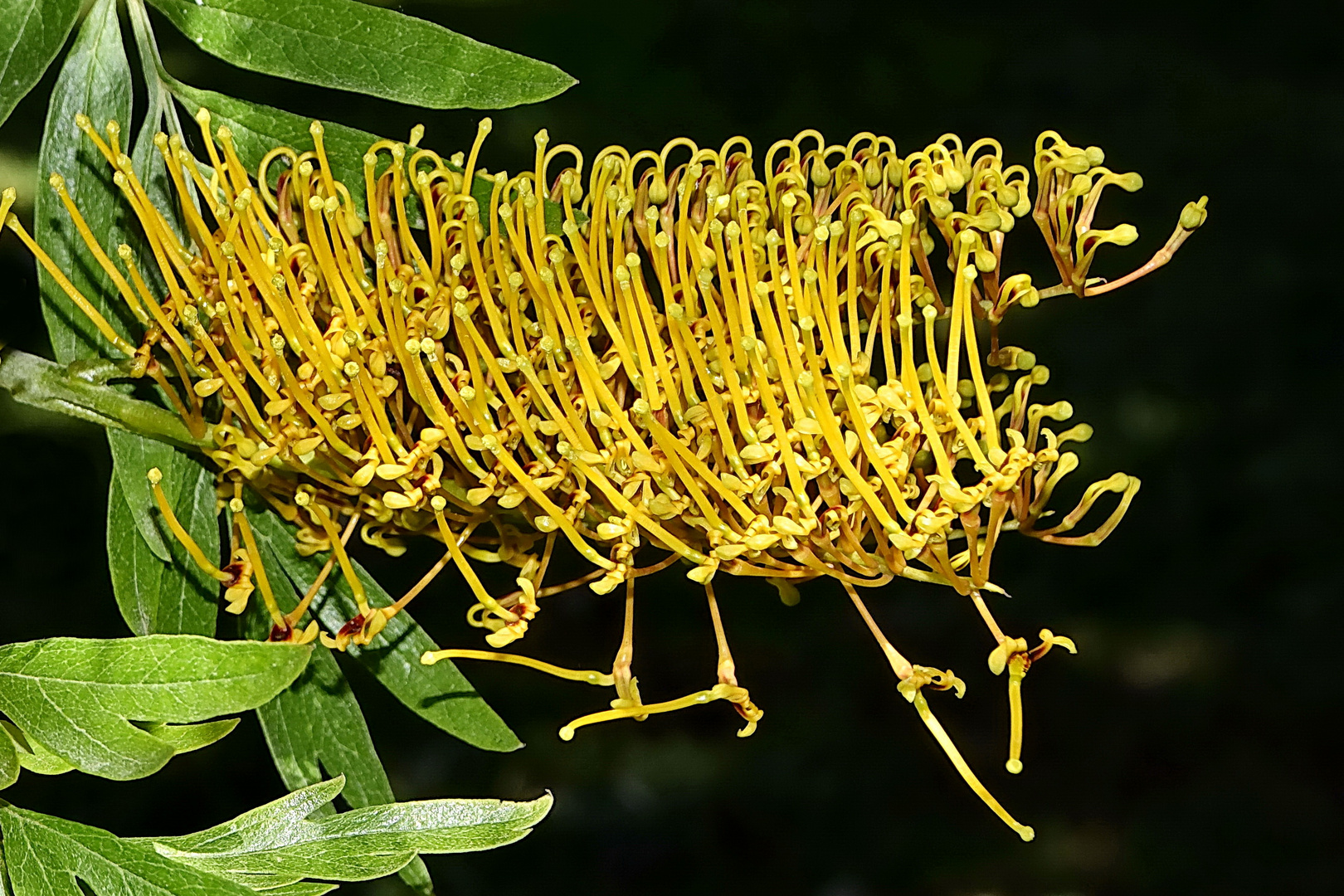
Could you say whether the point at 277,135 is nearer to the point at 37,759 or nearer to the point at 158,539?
the point at 158,539

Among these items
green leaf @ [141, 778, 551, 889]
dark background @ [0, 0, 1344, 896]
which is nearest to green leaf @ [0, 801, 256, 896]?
Answer: green leaf @ [141, 778, 551, 889]

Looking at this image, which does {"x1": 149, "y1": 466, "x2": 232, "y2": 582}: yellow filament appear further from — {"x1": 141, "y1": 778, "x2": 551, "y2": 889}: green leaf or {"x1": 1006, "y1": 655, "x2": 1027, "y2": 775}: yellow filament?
{"x1": 1006, "y1": 655, "x2": 1027, "y2": 775}: yellow filament

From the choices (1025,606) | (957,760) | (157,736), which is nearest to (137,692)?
(157,736)

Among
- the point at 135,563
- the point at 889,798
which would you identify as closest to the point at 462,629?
the point at 889,798

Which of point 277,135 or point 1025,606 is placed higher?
point 277,135

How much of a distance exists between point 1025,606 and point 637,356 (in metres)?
1.54

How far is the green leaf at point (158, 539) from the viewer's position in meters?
0.70

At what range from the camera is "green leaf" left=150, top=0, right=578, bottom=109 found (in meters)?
0.71

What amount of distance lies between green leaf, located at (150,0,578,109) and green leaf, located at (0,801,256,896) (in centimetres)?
37

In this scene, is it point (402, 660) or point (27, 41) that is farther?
point (402, 660)

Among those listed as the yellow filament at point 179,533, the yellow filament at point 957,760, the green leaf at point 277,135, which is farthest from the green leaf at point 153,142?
the yellow filament at point 957,760

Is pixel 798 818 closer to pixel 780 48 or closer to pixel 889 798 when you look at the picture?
pixel 889 798

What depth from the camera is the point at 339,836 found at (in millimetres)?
646

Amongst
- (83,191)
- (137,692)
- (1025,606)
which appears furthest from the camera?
(1025,606)
